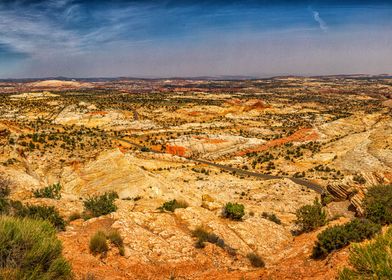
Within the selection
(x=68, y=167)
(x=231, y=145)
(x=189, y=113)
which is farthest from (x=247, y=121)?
(x=68, y=167)

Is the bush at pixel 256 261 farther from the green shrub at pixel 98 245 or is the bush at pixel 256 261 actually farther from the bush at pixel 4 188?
the bush at pixel 4 188

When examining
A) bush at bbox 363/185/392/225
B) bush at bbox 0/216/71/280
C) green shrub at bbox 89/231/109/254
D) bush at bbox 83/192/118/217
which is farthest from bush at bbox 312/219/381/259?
bush at bbox 83/192/118/217

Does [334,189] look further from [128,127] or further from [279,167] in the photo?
[128,127]

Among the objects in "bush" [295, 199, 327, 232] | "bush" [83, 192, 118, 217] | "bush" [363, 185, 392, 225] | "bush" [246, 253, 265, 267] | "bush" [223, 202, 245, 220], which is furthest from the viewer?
"bush" [223, 202, 245, 220]

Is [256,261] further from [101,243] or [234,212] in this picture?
[101,243]

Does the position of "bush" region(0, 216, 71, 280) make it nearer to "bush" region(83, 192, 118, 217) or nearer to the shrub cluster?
the shrub cluster

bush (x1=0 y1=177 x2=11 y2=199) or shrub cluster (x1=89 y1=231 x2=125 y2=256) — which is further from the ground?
shrub cluster (x1=89 y1=231 x2=125 y2=256)

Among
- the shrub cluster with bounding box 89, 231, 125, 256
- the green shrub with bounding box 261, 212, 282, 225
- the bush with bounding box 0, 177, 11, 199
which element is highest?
the shrub cluster with bounding box 89, 231, 125, 256
